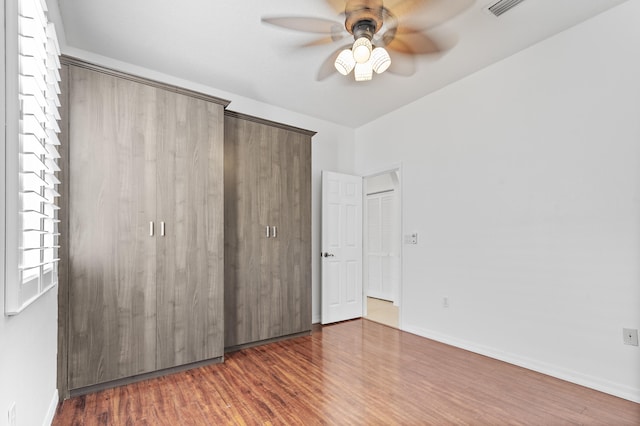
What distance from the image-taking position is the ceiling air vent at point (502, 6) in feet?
7.68

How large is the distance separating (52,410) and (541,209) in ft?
13.2

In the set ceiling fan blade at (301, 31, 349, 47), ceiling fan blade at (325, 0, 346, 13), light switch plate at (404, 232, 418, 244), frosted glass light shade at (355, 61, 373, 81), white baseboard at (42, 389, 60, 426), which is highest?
ceiling fan blade at (325, 0, 346, 13)

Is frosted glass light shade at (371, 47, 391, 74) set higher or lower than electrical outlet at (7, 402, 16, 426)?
higher

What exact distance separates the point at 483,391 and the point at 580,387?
0.79m

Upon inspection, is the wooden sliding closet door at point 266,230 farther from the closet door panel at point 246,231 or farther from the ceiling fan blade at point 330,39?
the ceiling fan blade at point 330,39

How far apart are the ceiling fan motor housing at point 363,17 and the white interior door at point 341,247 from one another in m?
2.20

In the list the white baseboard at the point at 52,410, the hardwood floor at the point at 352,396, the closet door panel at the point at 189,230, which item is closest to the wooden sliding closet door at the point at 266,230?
the closet door panel at the point at 189,230

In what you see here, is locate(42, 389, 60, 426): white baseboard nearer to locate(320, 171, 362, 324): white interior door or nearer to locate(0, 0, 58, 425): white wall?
locate(0, 0, 58, 425): white wall

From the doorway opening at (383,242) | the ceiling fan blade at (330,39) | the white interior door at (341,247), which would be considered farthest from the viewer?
the doorway opening at (383,242)

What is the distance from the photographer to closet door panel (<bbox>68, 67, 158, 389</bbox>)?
7.87ft

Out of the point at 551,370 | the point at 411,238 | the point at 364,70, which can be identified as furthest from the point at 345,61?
the point at 551,370

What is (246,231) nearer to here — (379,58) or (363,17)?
(379,58)

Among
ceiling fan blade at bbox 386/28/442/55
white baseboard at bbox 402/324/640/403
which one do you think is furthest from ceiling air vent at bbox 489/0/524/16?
white baseboard at bbox 402/324/640/403

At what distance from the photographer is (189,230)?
287 centimetres
